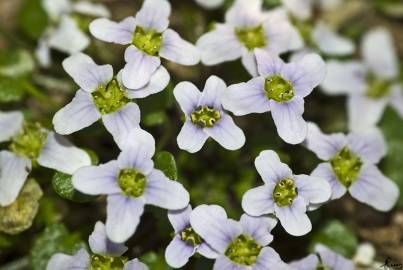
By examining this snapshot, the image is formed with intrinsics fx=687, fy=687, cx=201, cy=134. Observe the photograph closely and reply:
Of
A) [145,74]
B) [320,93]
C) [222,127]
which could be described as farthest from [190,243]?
[320,93]

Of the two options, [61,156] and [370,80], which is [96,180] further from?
[370,80]

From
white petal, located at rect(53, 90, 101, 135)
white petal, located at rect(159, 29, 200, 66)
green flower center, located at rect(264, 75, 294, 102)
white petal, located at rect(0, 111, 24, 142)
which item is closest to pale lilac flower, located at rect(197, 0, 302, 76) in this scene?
white petal, located at rect(159, 29, 200, 66)

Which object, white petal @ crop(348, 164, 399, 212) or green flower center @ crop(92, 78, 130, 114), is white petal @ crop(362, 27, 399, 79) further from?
green flower center @ crop(92, 78, 130, 114)

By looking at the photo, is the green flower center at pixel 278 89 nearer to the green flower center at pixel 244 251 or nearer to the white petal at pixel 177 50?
the white petal at pixel 177 50

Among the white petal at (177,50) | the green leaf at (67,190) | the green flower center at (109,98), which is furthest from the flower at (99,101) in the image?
the green leaf at (67,190)

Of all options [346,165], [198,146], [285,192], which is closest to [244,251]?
[285,192]
